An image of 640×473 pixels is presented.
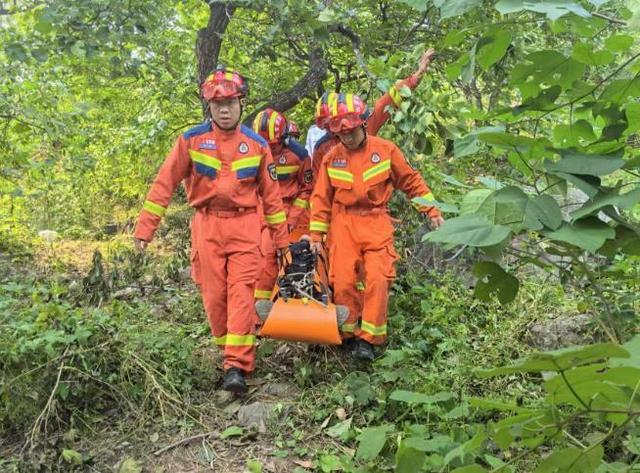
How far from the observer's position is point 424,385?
386cm

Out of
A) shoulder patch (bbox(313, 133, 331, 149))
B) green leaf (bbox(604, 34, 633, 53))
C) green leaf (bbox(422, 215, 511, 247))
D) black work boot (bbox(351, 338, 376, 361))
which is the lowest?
black work boot (bbox(351, 338, 376, 361))

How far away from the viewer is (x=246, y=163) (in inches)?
172

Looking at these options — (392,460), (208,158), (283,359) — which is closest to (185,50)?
(208,158)

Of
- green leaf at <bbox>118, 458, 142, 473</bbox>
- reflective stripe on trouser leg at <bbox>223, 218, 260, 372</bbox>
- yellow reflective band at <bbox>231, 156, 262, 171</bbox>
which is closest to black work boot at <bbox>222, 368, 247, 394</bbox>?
reflective stripe on trouser leg at <bbox>223, 218, 260, 372</bbox>

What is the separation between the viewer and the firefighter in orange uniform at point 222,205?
4230 millimetres

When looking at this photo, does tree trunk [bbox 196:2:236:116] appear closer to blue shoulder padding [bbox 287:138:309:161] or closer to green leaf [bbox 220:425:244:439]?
blue shoulder padding [bbox 287:138:309:161]

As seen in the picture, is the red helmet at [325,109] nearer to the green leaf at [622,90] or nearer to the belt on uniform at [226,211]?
the belt on uniform at [226,211]

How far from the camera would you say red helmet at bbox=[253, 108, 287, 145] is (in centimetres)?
539

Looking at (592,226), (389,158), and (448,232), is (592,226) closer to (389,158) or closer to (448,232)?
(448,232)

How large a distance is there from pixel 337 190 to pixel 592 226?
11.8 ft

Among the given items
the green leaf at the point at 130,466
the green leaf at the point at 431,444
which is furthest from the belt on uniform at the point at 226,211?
the green leaf at the point at 431,444

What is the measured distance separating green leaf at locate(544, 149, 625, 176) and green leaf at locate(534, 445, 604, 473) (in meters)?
0.50

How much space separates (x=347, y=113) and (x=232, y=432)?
7.60 feet

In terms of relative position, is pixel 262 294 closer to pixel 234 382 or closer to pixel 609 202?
pixel 234 382
